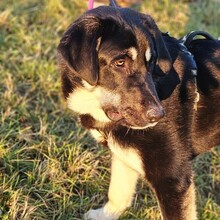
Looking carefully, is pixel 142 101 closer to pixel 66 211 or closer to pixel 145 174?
pixel 145 174

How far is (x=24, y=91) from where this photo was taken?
4.40 metres

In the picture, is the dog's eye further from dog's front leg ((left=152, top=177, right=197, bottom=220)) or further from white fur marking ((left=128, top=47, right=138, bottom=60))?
dog's front leg ((left=152, top=177, right=197, bottom=220))

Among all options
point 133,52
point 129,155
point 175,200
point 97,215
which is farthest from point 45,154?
point 133,52

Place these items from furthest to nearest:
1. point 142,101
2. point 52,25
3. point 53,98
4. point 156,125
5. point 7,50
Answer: point 52,25 → point 7,50 → point 53,98 → point 156,125 → point 142,101

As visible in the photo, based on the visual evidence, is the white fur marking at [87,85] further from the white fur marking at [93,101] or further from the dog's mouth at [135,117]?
the dog's mouth at [135,117]

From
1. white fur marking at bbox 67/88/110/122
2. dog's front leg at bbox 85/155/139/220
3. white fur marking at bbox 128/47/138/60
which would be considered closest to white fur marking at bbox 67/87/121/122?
white fur marking at bbox 67/88/110/122

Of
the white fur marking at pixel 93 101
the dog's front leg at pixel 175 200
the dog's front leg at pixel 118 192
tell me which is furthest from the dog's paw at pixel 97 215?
the white fur marking at pixel 93 101

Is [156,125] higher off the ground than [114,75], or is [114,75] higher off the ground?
[114,75]

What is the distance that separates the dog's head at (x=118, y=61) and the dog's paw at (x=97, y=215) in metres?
0.87

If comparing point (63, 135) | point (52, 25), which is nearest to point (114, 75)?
point (63, 135)

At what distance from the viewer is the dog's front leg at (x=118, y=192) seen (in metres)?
3.33

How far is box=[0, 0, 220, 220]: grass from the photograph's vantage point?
3332mm

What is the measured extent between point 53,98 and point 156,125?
5.82 ft

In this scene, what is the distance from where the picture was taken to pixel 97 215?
11.1ft
